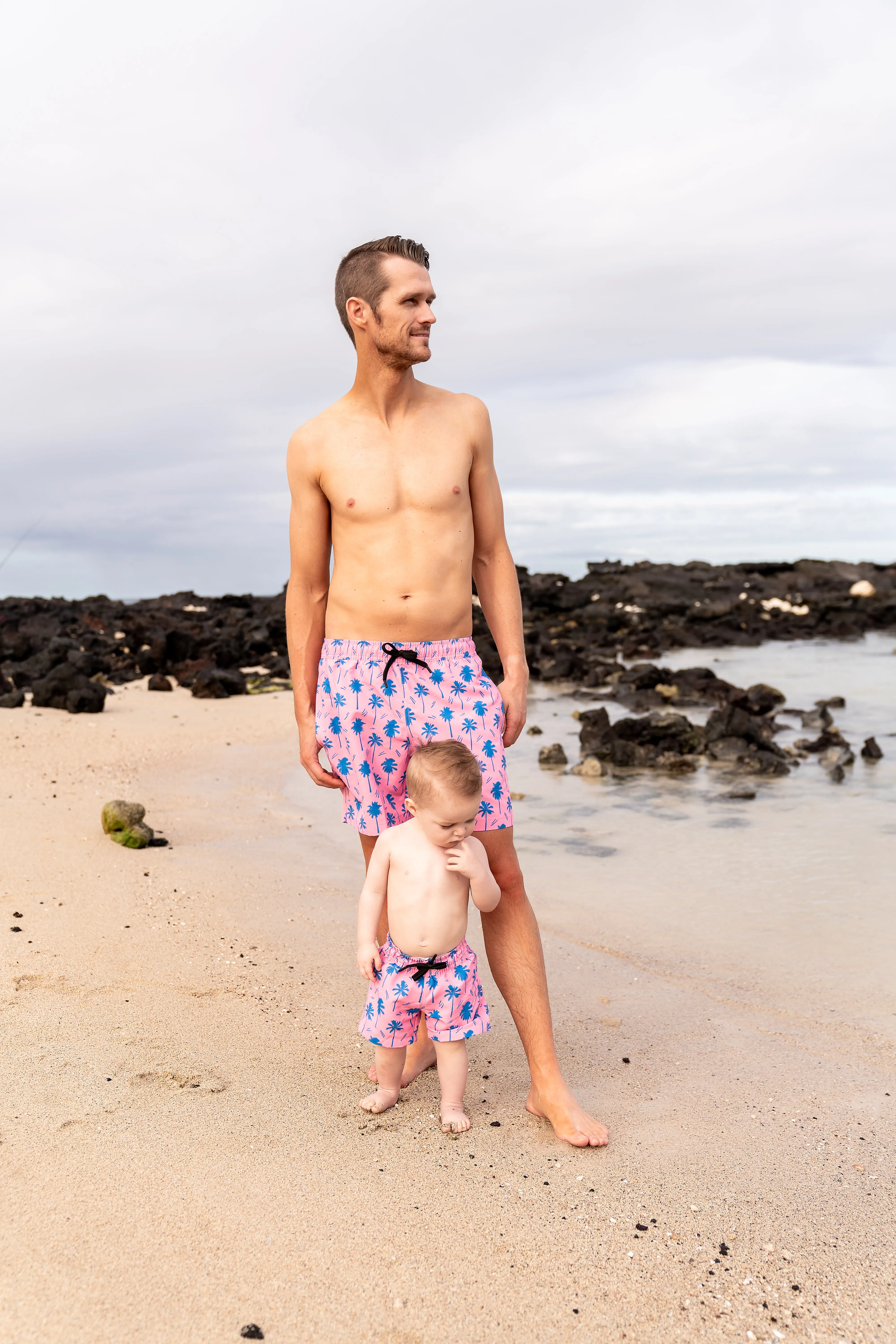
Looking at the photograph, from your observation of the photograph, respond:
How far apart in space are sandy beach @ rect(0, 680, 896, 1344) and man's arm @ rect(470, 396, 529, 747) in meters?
1.36

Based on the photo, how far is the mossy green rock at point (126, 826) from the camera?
6.27 m

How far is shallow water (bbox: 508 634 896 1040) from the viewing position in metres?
5.08

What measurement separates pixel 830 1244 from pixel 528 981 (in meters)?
1.16

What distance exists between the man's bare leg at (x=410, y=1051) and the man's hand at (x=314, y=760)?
0.23 metres

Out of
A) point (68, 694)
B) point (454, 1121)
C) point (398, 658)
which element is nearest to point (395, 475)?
point (398, 658)

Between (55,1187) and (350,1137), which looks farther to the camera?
(350,1137)

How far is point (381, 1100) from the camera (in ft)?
11.3

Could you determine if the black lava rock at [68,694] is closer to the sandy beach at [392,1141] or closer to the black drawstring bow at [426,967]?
the sandy beach at [392,1141]

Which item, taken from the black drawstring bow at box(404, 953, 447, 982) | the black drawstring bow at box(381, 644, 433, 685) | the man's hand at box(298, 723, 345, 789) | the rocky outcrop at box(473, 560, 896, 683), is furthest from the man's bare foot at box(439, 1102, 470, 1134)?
the rocky outcrop at box(473, 560, 896, 683)

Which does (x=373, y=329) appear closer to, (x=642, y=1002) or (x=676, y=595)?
(x=642, y=1002)

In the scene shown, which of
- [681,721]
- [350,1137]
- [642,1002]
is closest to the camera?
[350,1137]

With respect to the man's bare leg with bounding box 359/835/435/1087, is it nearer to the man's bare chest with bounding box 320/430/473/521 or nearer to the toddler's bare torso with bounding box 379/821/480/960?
the toddler's bare torso with bounding box 379/821/480/960

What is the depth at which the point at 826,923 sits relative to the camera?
19.2 feet

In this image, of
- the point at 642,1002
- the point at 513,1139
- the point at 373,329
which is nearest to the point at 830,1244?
the point at 513,1139
